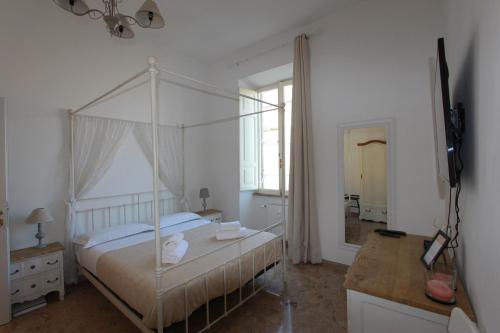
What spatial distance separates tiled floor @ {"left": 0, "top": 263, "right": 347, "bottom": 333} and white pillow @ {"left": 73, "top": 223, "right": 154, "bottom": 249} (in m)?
0.60

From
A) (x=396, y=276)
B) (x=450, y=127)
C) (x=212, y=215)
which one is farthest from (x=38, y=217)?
(x=450, y=127)

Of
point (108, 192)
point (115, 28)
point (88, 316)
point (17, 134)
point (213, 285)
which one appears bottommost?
point (88, 316)

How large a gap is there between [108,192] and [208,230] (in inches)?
59.0

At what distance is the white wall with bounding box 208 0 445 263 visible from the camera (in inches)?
101

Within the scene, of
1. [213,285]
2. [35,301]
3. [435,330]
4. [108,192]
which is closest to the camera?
[435,330]

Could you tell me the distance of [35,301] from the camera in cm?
247

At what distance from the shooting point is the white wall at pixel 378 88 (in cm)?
257

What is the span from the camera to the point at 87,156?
9.86 feet

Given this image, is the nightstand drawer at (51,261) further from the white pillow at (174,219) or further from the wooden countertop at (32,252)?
the white pillow at (174,219)

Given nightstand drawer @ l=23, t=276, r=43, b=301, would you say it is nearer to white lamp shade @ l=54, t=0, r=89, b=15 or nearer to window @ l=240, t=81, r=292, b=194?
white lamp shade @ l=54, t=0, r=89, b=15

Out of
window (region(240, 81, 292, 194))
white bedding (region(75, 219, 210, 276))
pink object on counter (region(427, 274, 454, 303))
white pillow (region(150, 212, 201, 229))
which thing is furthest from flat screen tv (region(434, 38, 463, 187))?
white pillow (region(150, 212, 201, 229))

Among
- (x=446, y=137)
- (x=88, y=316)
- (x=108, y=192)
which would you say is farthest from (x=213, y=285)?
(x=108, y=192)

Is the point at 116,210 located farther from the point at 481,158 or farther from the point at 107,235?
the point at 481,158

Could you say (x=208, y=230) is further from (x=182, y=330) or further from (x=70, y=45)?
(x=70, y=45)
